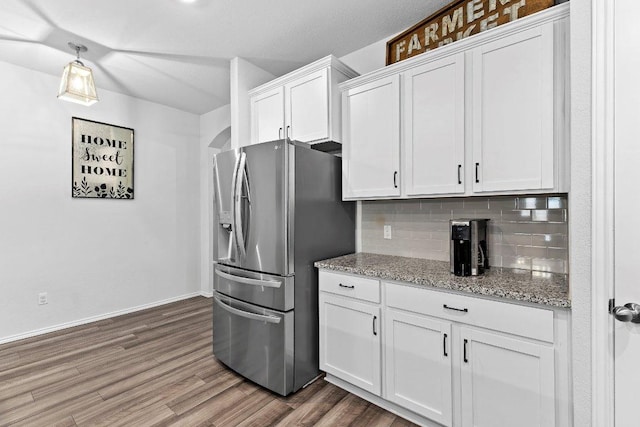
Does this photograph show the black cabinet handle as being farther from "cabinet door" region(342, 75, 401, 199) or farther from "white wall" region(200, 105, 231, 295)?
"white wall" region(200, 105, 231, 295)

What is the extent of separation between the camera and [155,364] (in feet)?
8.55

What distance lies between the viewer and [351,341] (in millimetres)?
2094

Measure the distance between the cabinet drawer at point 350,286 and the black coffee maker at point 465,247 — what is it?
0.49m


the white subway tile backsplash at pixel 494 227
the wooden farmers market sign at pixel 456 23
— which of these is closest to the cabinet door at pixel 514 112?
the wooden farmers market sign at pixel 456 23

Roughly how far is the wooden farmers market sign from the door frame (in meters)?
0.72

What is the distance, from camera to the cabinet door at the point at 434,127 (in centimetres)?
189

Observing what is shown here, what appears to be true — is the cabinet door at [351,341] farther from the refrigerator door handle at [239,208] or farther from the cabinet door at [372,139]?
the cabinet door at [372,139]

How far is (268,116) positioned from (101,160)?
91.1 inches

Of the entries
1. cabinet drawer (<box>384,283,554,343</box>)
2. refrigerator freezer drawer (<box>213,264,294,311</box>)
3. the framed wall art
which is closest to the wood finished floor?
refrigerator freezer drawer (<box>213,264,294,311</box>)

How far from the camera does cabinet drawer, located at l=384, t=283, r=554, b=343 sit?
1.40 m

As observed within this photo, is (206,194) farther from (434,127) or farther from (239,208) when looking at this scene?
(434,127)

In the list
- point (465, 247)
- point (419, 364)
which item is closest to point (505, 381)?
point (419, 364)

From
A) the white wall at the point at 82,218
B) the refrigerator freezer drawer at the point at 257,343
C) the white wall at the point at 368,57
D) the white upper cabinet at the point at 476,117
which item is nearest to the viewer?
the white upper cabinet at the point at 476,117

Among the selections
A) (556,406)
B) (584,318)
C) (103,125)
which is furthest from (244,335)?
(103,125)
